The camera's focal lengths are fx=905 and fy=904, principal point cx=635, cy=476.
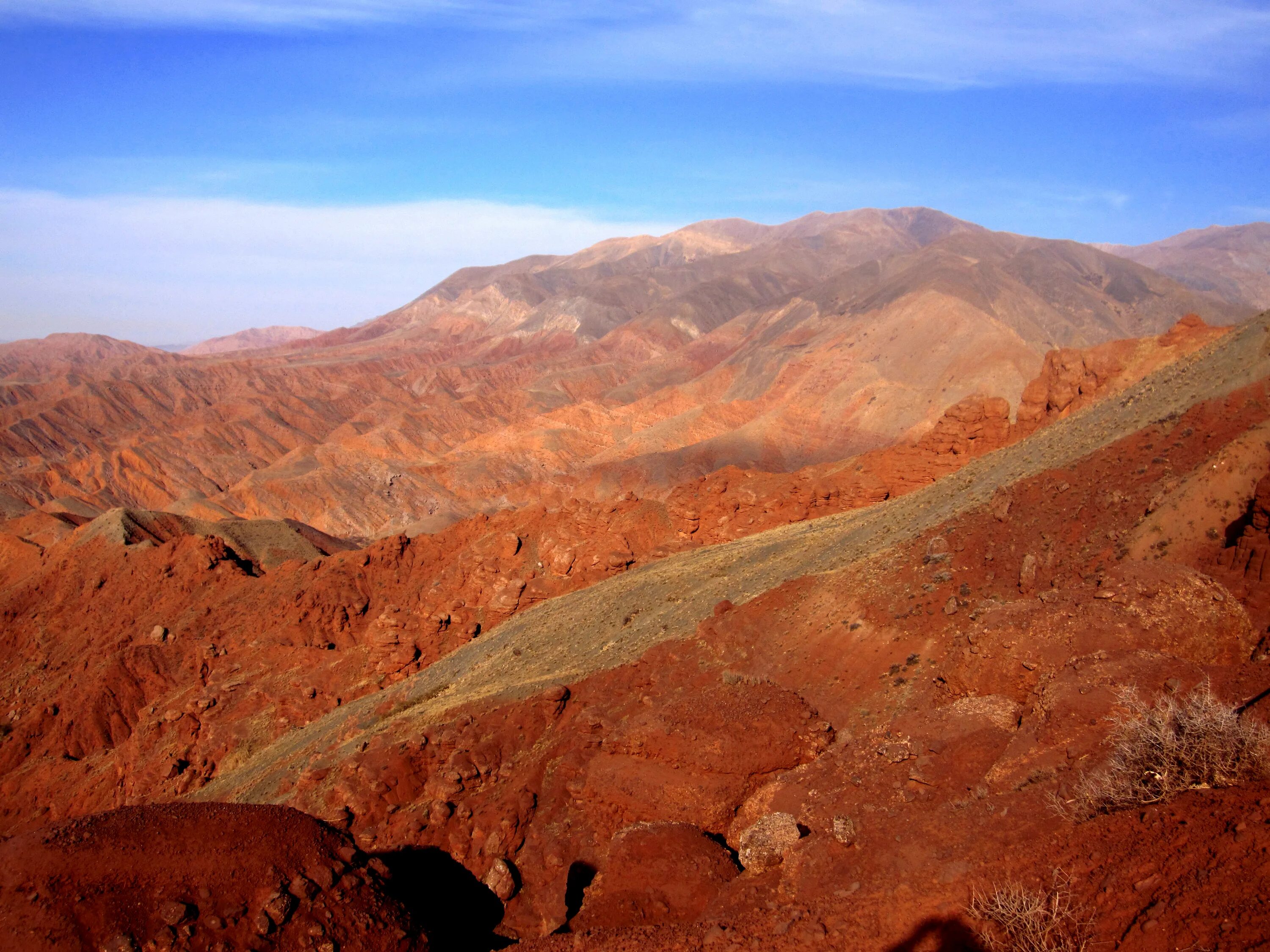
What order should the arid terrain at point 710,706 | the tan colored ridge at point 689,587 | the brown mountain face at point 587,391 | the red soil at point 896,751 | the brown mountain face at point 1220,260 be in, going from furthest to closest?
the brown mountain face at point 1220,260
the brown mountain face at point 587,391
the tan colored ridge at point 689,587
the arid terrain at point 710,706
the red soil at point 896,751

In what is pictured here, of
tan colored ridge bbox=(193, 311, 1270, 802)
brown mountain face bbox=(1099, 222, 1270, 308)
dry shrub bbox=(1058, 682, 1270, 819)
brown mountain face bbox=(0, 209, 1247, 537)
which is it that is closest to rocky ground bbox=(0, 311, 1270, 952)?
tan colored ridge bbox=(193, 311, 1270, 802)

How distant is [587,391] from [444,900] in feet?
277

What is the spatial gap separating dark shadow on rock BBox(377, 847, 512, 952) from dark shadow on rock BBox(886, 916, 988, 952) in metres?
6.11

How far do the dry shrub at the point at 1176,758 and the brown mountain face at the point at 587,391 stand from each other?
4108cm

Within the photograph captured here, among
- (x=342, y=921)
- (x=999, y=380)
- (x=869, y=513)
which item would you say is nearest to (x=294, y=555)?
(x=869, y=513)

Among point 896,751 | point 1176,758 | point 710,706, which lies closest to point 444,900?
point 710,706

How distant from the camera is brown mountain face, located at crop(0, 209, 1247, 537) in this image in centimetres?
5706

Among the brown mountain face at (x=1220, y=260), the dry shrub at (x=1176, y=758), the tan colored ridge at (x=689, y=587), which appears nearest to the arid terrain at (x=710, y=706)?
the dry shrub at (x=1176, y=758)

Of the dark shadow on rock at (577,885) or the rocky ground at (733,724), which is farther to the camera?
the dark shadow on rock at (577,885)

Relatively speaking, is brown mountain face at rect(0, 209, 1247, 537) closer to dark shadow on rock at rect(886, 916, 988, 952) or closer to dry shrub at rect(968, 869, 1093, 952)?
dark shadow on rock at rect(886, 916, 988, 952)

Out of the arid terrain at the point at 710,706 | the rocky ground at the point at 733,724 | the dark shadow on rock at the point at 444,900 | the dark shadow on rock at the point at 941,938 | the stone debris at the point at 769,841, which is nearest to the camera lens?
the dark shadow on rock at the point at 941,938

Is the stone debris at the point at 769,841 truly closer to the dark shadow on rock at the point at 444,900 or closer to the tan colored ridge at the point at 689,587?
the dark shadow on rock at the point at 444,900

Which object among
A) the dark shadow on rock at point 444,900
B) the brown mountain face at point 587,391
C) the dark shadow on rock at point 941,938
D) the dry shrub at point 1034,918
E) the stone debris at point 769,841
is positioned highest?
the brown mountain face at point 587,391

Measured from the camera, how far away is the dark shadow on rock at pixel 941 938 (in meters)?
7.17
